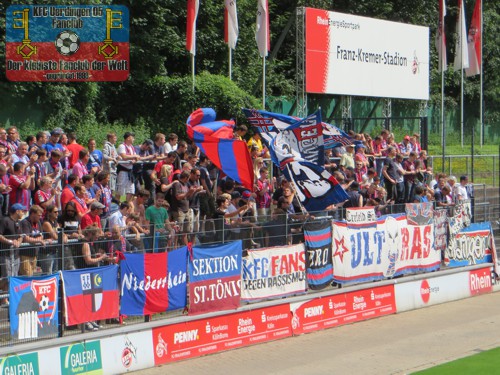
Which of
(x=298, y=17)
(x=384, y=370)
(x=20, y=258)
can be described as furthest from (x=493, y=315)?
(x=298, y=17)

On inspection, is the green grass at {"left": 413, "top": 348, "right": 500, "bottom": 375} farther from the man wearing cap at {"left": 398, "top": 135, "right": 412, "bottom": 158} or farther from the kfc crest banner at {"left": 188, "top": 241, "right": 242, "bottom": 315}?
the man wearing cap at {"left": 398, "top": 135, "right": 412, "bottom": 158}

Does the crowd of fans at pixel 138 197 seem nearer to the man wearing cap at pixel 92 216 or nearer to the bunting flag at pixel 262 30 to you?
the man wearing cap at pixel 92 216

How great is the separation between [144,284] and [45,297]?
186cm

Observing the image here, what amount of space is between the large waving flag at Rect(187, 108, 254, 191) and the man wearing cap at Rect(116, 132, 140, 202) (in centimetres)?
135

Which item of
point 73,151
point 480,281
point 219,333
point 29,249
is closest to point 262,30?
point 480,281

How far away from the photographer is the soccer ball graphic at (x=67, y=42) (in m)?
26.1

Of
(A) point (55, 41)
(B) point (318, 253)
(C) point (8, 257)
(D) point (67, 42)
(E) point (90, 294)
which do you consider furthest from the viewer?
(D) point (67, 42)

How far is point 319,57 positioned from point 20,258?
57.1 ft

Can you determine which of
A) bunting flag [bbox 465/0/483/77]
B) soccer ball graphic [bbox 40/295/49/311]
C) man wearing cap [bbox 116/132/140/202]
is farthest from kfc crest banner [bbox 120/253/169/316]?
bunting flag [bbox 465/0/483/77]

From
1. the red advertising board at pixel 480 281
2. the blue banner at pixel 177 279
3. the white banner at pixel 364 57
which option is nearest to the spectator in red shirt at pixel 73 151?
the blue banner at pixel 177 279

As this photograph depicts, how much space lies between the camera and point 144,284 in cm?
1359

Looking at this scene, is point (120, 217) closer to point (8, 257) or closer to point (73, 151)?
point (8, 257)

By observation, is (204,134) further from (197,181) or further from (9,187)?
(9,187)

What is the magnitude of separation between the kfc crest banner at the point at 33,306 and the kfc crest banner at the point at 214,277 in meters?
2.67
